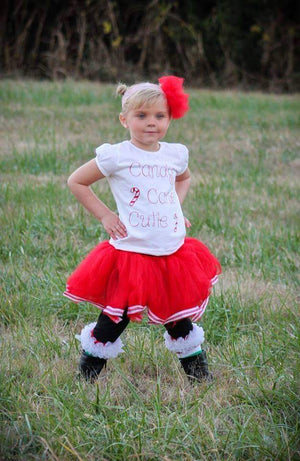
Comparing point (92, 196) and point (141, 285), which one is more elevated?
point (92, 196)

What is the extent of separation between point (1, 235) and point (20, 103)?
513 centimetres

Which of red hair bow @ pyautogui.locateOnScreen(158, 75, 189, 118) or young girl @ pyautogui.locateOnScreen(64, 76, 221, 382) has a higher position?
red hair bow @ pyautogui.locateOnScreen(158, 75, 189, 118)

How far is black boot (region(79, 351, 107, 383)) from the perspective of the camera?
257 centimetres

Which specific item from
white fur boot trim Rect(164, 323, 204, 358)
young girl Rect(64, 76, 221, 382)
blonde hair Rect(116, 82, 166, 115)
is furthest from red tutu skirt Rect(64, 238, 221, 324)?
blonde hair Rect(116, 82, 166, 115)

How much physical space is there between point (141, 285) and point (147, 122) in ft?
2.10

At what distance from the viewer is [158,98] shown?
2486 millimetres

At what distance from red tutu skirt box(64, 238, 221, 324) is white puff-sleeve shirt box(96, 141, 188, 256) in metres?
0.05

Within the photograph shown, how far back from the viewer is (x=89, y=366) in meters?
2.59

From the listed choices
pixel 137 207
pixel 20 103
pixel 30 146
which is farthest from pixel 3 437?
pixel 20 103

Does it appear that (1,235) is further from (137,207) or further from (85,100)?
(85,100)

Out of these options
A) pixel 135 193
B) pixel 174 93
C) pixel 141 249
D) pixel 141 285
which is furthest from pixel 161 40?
pixel 141 285

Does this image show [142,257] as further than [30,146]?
No

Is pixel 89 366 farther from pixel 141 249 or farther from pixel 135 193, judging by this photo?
pixel 135 193

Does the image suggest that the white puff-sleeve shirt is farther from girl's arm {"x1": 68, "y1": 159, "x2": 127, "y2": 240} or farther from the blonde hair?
the blonde hair
